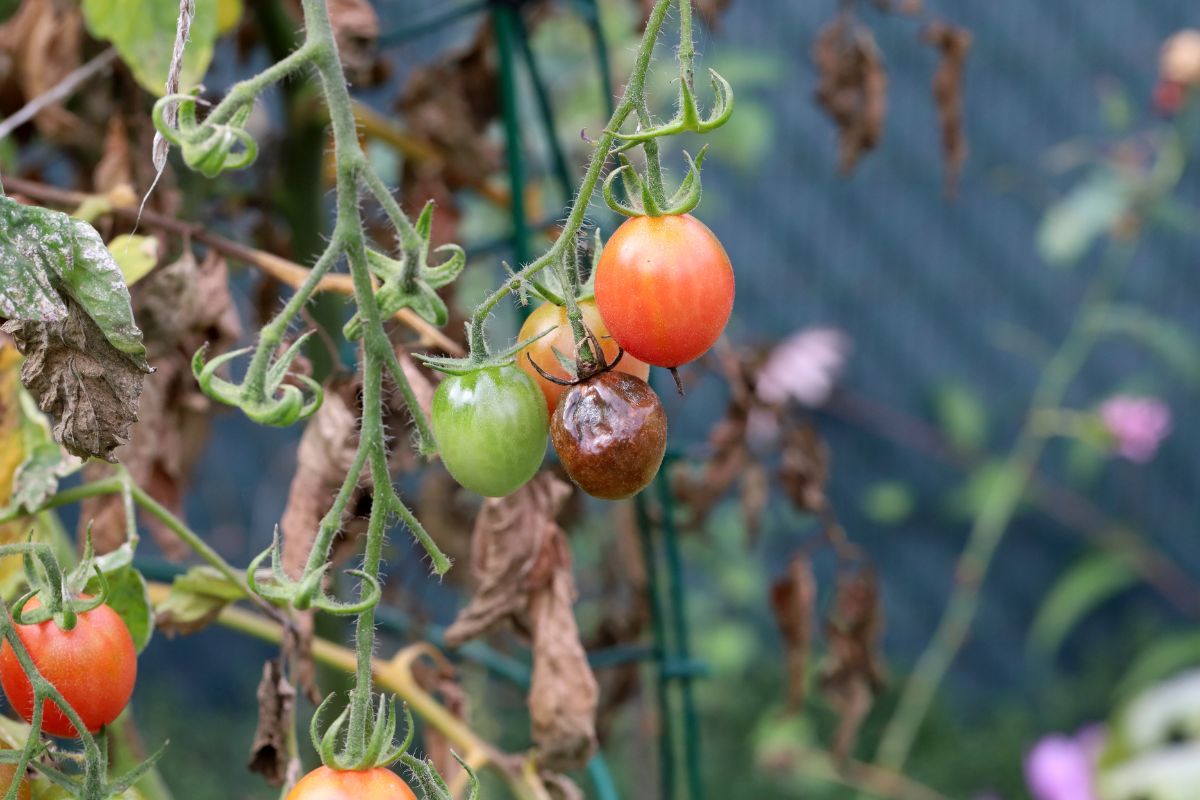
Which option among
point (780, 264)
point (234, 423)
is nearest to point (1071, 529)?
point (780, 264)

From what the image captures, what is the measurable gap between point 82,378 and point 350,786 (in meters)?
0.19

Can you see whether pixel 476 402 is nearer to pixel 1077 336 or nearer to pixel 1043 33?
pixel 1077 336

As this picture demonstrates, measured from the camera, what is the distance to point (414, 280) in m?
0.44

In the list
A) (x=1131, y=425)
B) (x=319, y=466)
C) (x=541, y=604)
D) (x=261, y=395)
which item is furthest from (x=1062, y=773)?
(x=261, y=395)

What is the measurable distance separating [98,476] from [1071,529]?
3.18 m

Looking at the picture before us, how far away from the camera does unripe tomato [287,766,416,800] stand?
435 millimetres

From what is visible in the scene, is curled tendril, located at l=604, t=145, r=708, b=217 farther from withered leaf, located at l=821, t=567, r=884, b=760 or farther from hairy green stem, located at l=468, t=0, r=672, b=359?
withered leaf, located at l=821, t=567, r=884, b=760

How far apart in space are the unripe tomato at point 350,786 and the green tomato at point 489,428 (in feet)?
0.36

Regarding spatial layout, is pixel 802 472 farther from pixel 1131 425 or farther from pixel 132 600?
pixel 1131 425

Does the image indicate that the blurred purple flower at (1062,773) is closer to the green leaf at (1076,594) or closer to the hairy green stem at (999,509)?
the hairy green stem at (999,509)

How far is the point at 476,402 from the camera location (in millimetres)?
459

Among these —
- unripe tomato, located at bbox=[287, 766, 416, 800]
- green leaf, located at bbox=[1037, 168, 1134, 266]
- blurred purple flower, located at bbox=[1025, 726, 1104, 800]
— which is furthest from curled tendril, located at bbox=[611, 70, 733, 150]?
green leaf, located at bbox=[1037, 168, 1134, 266]

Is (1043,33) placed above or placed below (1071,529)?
above

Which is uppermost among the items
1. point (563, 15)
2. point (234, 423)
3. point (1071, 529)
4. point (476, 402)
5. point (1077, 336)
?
point (1077, 336)
